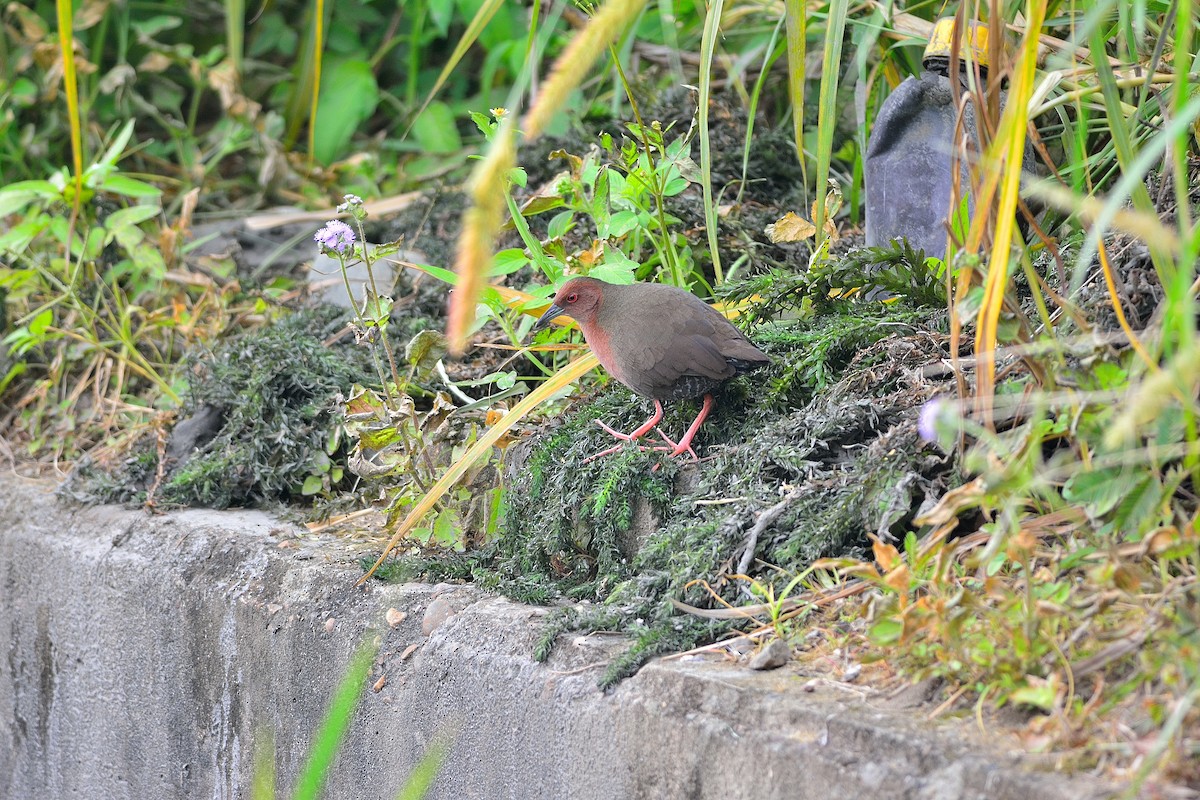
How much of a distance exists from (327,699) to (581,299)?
1.11 m

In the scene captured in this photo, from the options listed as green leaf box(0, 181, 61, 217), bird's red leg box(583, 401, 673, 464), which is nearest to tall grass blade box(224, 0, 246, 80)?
green leaf box(0, 181, 61, 217)

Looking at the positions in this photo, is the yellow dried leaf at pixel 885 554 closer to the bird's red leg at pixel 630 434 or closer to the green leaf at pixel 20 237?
the bird's red leg at pixel 630 434

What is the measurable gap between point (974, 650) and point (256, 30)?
205 inches

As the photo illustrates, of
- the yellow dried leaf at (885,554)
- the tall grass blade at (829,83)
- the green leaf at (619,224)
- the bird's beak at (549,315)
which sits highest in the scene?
the tall grass blade at (829,83)

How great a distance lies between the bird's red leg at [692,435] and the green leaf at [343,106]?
3160 mm

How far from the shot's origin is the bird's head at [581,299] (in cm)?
288

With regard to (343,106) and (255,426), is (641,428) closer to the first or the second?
(255,426)

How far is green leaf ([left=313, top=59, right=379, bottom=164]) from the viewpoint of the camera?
5352 millimetres

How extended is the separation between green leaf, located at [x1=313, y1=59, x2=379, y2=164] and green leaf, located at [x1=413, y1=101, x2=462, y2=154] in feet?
1.01

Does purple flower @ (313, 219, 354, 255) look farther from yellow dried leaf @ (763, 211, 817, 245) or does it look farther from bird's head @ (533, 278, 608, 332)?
yellow dried leaf @ (763, 211, 817, 245)

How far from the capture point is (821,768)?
1.64 meters

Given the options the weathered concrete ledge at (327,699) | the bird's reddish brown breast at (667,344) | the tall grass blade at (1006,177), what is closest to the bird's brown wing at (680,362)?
the bird's reddish brown breast at (667,344)

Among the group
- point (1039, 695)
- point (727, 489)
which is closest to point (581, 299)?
point (727, 489)

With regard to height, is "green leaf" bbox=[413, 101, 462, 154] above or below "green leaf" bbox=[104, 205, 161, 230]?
above
